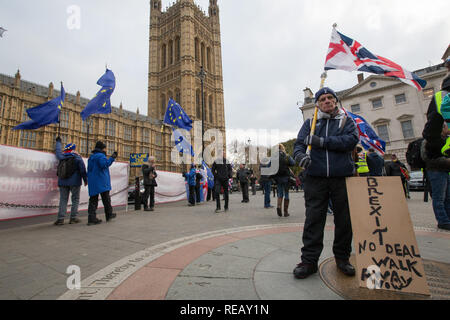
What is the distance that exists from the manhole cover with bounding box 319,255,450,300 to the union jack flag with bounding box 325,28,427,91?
2452 millimetres

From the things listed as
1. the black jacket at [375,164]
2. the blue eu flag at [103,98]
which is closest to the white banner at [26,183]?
the blue eu flag at [103,98]

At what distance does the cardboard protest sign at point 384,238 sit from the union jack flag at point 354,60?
6.78 feet

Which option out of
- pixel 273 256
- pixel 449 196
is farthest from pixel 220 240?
pixel 449 196

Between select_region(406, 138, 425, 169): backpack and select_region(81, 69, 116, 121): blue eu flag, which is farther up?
select_region(81, 69, 116, 121): blue eu flag

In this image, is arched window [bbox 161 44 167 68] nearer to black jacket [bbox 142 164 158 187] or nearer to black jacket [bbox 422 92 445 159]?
black jacket [bbox 142 164 158 187]

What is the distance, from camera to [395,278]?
5.34 ft

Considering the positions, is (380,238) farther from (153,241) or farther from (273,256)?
(153,241)

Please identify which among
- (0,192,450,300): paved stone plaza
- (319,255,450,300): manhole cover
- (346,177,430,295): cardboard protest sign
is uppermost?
(346,177,430,295): cardboard protest sign

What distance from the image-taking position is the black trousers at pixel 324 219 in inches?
77.0

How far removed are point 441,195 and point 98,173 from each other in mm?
7014

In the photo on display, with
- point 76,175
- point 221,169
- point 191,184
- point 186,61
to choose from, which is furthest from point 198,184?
point 186,61

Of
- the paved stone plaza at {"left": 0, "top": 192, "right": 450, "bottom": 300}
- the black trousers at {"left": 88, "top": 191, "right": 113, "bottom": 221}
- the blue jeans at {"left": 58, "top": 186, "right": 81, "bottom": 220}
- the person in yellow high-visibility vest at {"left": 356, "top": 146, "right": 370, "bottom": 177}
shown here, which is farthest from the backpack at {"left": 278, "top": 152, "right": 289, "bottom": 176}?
the blue jeans at {"left": 58, "top": 186, "right": 81, "bottom": 220}

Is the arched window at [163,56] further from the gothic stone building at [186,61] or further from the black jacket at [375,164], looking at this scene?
the black jacket at [375,164]

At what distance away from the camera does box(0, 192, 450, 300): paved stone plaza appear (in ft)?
5.18
